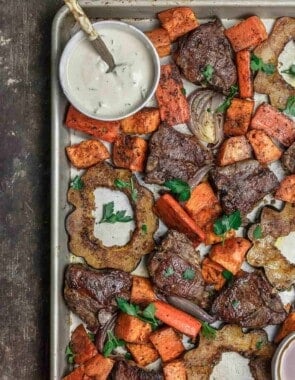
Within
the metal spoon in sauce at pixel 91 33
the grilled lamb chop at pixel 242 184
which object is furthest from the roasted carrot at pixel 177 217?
the metal spoon in sauce at pixel 91 33

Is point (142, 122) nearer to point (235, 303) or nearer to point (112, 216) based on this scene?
point (112, 216)

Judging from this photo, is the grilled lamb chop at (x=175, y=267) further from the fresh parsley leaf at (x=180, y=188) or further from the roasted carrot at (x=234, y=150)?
the roasted carrot at (x=234, y=150)

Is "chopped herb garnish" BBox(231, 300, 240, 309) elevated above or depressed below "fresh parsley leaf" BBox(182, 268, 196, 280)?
below

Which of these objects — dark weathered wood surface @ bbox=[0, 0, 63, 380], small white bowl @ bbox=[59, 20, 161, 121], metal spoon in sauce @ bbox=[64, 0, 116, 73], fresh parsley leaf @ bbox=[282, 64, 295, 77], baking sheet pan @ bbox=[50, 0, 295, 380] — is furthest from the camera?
dark weathered wood surface @ bbox=[0, 0, 63, 380]

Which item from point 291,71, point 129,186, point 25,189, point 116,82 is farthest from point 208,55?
point 25,189

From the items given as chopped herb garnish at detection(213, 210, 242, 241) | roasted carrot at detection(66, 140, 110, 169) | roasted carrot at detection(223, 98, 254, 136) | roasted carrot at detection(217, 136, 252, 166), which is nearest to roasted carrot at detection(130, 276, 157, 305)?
chopped herb garnish at detection(213, 210, 242, 241)

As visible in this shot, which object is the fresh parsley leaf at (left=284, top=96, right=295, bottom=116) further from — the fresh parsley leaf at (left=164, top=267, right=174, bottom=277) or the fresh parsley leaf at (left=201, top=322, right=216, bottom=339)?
the fresh parsley leaf at (left=201, top=322, right=216, bottom=339)
